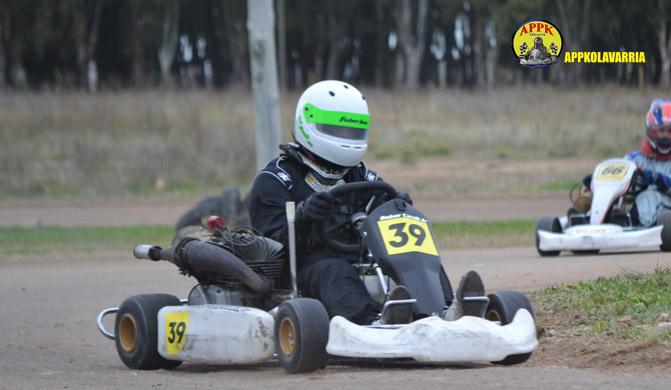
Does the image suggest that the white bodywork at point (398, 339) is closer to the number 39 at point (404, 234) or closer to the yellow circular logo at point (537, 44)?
the number 39 at point (404, 234)

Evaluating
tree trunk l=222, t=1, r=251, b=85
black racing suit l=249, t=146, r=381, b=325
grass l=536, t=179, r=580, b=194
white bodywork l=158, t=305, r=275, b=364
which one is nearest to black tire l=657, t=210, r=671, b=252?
black racing suit l=249, t=146, r=381, b=325

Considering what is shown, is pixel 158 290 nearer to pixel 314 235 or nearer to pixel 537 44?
pixel 537 44

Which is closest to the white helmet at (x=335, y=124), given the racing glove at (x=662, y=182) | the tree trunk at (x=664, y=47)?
the racing glove at (x=662, y=182)

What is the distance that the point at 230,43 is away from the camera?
159 ft

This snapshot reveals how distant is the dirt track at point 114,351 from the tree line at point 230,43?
25.1 meters

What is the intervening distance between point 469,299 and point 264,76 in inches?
504

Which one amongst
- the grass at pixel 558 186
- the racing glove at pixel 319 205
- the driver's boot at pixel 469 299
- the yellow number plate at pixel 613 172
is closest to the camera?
the driver's boot at pixel 469 299

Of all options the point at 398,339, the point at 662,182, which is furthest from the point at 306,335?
the point at 662,182

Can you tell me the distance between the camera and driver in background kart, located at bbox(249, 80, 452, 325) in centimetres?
709

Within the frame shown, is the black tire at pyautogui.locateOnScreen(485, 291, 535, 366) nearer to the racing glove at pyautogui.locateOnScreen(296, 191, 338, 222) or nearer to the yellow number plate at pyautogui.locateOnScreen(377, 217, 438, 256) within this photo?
the yellow number plate at pyautogui.locateOnScreen(377, 217, 438, 256)

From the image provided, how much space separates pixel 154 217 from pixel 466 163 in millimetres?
9545

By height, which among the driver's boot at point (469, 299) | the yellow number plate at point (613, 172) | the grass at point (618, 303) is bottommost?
the grass at point (618, 303)

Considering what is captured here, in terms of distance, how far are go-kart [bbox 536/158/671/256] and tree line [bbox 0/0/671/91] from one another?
24.4 meters

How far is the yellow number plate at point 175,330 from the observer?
7.29m
